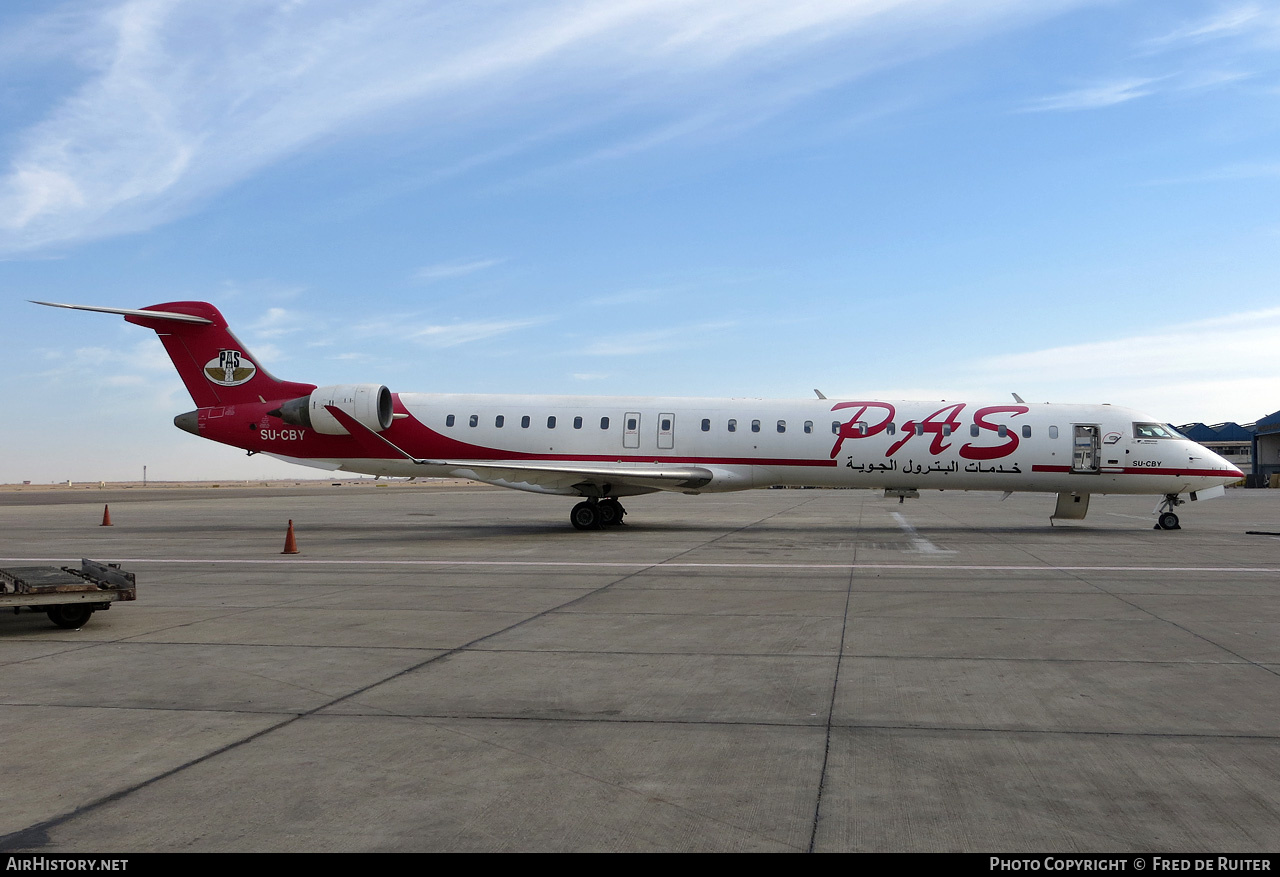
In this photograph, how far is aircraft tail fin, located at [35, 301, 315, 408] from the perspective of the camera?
2300 centimetres

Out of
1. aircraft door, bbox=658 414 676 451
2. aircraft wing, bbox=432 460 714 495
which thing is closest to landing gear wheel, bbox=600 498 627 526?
aircraft wing, bbox=432 460 714 495

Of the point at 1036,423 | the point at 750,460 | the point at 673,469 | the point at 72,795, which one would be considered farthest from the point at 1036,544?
the point at 72,795

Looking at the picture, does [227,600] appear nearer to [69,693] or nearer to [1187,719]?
[69,693]

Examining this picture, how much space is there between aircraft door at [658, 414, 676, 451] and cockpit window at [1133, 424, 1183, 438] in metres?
10.3

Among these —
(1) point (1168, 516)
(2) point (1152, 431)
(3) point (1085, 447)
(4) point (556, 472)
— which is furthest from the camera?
(1) point (1168, 516)

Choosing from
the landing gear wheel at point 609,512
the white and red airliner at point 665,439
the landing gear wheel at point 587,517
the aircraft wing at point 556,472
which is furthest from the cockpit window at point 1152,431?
the landing gear wheel at point 587,517

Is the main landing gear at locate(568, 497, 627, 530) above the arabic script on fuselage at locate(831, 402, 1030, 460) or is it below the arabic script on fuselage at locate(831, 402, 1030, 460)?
Result: below

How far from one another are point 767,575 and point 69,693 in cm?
879

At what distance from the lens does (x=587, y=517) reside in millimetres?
21812

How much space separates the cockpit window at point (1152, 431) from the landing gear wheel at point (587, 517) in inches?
480

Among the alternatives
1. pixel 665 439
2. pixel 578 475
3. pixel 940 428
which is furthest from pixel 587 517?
pixel 940 428

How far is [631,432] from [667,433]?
33.0 inches

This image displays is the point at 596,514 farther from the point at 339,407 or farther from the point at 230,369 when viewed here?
the point at 230,369

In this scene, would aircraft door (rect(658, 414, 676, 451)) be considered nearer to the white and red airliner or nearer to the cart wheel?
the white and red airliner
